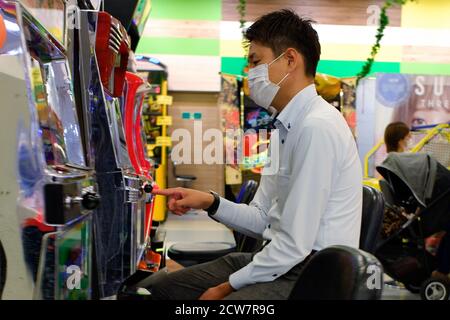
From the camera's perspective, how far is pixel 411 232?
11.7ft

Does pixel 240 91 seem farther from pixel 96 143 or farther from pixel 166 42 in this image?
pixel 96 143

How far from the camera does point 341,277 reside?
86cm

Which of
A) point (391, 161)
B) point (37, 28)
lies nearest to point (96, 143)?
point (37, 28)

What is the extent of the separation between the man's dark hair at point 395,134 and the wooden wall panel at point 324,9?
3.78 feet

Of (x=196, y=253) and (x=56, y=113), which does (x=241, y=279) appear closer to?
(x=56, y=113)

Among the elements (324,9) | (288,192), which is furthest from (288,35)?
(324,9)

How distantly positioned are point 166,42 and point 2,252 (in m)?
6.07

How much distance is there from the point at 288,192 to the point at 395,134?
313 cm

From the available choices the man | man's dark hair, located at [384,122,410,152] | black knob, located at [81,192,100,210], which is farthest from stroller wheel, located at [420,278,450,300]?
black knob, located at [81,192,100,210]

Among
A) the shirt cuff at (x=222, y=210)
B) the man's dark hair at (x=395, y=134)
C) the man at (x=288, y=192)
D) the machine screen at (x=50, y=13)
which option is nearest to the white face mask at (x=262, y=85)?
the man at (x=288, y=192)

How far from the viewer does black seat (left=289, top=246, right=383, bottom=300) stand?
839mm

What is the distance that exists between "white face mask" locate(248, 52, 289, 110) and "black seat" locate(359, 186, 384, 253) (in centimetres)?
47

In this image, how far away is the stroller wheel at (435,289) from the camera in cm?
341

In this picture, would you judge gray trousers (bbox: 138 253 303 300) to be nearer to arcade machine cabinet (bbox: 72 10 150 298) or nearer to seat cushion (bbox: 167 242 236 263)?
arcade machine cabinet (bbox: 72 10 150 298)
